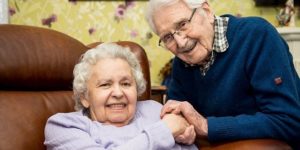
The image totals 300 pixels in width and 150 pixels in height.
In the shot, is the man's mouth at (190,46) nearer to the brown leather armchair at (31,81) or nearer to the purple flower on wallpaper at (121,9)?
the brown leather armchair at (31,81)

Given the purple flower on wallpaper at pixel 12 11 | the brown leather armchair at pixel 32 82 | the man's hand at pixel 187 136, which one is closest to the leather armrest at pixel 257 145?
the brown leather armchair at pixel 32 82

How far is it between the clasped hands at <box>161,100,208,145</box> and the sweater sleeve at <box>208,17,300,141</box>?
0.12 ft

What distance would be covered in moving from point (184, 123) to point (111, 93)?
285mm

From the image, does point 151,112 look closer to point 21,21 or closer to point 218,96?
point 218,96

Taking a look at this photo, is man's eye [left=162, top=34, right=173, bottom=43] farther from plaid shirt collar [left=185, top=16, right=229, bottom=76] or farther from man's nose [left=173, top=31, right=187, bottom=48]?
plaid shirt collar [left=185, top=16, right=229, bottom=76]

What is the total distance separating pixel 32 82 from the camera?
1.47 m

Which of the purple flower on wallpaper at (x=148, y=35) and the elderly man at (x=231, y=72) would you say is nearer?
the elderly man at (x=231, y=72)

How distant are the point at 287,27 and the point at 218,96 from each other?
1.68 meters

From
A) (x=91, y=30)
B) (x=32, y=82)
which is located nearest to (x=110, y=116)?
(x=32, y=82)

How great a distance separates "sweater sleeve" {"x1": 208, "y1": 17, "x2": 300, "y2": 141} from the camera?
4.01 ft

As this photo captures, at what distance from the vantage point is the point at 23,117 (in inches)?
53.8

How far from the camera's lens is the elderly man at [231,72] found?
4.05ft

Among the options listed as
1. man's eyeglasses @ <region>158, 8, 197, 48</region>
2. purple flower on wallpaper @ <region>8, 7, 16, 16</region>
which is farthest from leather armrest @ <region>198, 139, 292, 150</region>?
purple flower on wallpaper @ <region>8, 7, 16, 16</region>

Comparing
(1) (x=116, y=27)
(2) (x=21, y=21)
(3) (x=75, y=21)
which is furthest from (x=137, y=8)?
(2) (x=21, y=21)
